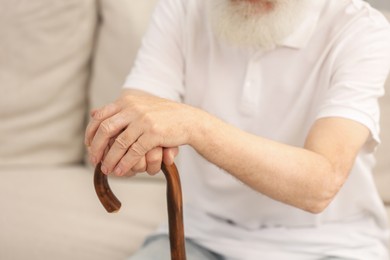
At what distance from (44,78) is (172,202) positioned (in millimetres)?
1088

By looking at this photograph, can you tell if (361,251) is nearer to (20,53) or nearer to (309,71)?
(309,71)

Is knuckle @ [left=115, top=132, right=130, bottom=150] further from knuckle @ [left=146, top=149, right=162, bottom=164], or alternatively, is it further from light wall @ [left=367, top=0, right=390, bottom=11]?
light wall @ [left=367, top=0, right=390, bottom=11]

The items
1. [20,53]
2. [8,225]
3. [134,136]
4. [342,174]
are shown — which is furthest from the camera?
[20,53]

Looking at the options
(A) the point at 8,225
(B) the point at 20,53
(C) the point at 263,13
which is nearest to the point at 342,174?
(C) the point at 263,13

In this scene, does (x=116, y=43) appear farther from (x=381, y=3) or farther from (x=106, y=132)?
(x=106, y=132)

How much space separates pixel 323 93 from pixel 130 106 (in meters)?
0.41

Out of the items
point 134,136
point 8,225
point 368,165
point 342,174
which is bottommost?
point 8,225

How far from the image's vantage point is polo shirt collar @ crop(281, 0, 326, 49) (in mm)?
1179

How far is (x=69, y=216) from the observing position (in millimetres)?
1617

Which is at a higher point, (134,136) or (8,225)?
(134,136)

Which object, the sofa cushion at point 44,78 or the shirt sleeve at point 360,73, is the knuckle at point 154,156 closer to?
the shirt sleeve at point 360,73

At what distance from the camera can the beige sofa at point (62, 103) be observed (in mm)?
1658

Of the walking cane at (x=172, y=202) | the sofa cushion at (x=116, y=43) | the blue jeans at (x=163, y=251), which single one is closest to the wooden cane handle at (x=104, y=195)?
the walking cane at (x=172, y=202)

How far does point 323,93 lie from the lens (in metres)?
1.17
